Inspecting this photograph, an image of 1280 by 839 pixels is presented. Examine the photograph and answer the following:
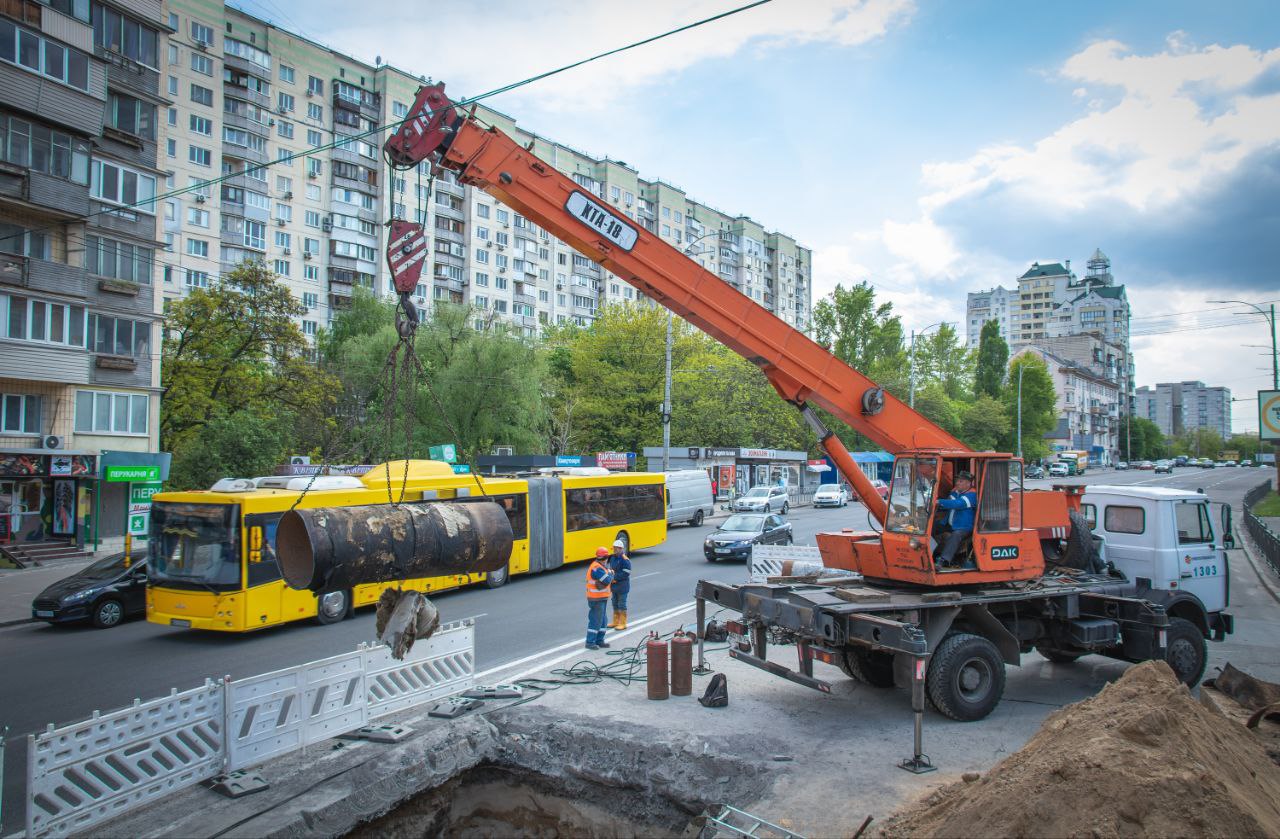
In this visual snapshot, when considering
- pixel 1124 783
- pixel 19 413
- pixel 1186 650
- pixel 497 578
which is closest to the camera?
pixel 1124 783

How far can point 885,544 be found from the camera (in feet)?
29.2

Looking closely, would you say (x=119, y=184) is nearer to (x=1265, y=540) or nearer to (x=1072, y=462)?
(x=1265, y=540)

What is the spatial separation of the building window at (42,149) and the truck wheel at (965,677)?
27.0 metres

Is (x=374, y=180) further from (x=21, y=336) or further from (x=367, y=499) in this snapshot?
(x=367, y=499)

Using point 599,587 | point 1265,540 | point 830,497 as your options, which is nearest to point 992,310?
point 830,497

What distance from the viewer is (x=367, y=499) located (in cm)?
1463

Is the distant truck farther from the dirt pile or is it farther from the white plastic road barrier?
the white plastic road barrier

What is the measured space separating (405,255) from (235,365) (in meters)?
27.5

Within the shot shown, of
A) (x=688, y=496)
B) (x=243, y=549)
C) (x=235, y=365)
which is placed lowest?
(x=688, y=496)

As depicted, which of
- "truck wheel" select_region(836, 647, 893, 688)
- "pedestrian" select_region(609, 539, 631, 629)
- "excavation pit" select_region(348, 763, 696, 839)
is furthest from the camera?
"pedestrian" select_region(609, 539, 631, 629)

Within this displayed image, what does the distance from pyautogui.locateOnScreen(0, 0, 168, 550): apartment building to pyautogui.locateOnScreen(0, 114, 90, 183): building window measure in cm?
3

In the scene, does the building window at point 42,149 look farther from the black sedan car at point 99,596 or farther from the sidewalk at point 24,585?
the black sedan car at point 99,596

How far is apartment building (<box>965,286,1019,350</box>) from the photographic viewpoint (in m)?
152

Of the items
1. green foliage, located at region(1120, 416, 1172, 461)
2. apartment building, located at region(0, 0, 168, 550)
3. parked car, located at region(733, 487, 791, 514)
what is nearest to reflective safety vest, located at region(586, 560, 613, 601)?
apartment building, located at region(0, 0, 168, 550)
